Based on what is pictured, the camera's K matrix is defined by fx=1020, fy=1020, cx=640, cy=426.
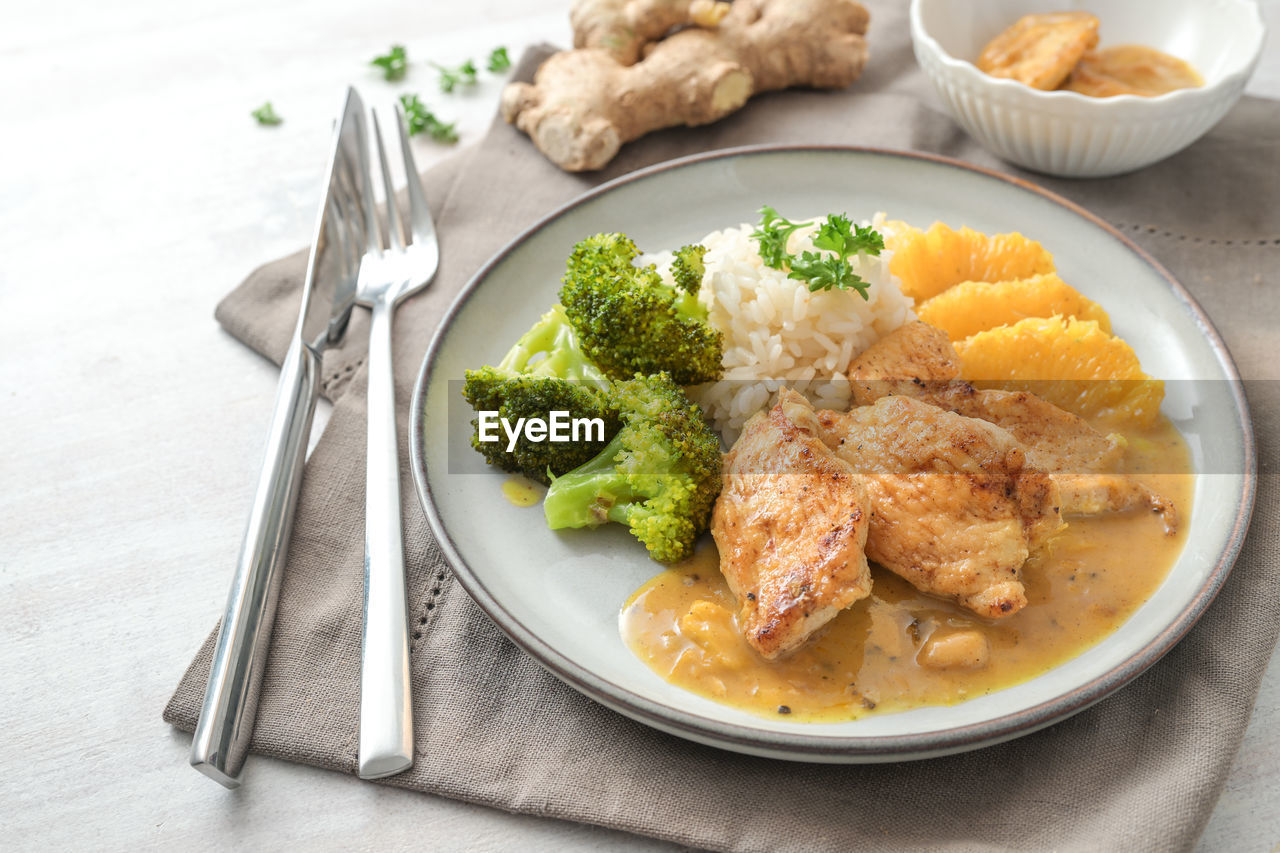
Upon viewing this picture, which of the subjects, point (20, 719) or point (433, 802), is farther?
point (20, 719)

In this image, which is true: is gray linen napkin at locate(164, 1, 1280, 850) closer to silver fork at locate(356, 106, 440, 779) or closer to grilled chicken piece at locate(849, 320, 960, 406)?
silver fork at locate(356, 106, 440, 779)

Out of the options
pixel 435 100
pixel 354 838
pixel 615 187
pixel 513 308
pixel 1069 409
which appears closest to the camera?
pixel 354 838

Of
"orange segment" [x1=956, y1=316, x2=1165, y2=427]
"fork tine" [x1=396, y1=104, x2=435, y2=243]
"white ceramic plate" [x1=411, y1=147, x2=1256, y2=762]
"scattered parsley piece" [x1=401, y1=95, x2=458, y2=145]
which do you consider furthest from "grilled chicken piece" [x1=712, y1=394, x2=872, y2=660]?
"scattered parsley piece" [x1=401, y1=95, x2=458, y2=145]

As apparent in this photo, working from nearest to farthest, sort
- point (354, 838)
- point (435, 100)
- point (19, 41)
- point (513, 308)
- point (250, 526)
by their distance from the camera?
point (354, 838), point (250, 526), point (513, 308), point (435, 100), point (19, 41)

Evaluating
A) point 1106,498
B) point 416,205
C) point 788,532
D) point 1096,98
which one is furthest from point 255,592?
point 1096,98

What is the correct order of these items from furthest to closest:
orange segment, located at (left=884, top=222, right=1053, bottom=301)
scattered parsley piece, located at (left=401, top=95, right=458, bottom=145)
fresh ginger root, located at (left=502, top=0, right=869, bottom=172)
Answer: scattered parsley piece, located at (left=401, top=95, right=458, bottom=145) → fresh ginger root, located at (left=502, top=0, right=869, bottom=172) → orange segment, located at (left=884, top=222, right=1053, bottom=301)

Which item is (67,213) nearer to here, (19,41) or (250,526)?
(19,41)

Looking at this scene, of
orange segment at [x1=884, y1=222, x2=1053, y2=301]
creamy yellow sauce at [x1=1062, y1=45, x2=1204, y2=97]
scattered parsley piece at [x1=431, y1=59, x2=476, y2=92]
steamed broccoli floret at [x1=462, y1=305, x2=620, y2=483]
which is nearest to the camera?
steamed broccoli floret at [x1=462, y1=305, x2=620, y2=483]

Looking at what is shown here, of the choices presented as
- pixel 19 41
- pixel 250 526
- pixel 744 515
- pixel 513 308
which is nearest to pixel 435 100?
pixel 513 308
